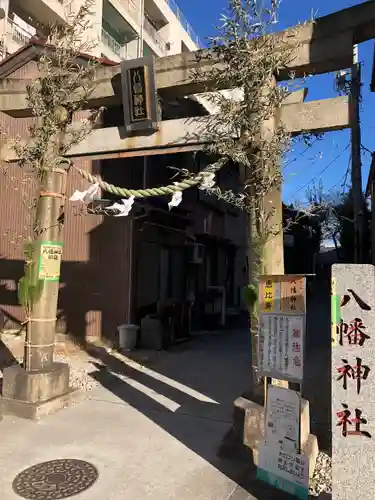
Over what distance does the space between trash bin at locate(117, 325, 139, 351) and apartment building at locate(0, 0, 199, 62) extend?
13.2 metres

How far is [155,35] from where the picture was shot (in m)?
34.5

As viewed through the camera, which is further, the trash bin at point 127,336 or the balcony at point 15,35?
the balcony at point 15,35

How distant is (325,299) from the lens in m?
25.5

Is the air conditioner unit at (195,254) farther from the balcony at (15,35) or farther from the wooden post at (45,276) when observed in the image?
the balcony at (15,35)

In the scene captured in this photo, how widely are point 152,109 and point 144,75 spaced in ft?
1.59

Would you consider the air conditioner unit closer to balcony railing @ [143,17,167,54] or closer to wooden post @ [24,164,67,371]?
wooden post @ [24,164,67,371]

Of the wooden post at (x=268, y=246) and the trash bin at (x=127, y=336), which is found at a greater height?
the wooden post at (x=268, y=246)

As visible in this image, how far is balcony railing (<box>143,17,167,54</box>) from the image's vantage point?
3301 cm

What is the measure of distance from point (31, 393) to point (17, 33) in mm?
21659

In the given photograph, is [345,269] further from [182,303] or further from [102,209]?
[182,303]

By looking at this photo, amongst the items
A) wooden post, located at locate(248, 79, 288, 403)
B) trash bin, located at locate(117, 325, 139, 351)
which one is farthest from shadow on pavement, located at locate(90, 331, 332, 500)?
wooden post, located at locate(248, 79, 288, 403)

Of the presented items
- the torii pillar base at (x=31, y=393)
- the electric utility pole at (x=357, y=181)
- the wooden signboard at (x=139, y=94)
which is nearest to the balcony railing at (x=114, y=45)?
the electric utility pole at (x=357, y=181)

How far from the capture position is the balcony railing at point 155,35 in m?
33.0

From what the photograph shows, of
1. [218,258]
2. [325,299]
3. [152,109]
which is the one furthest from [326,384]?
[325,299]
